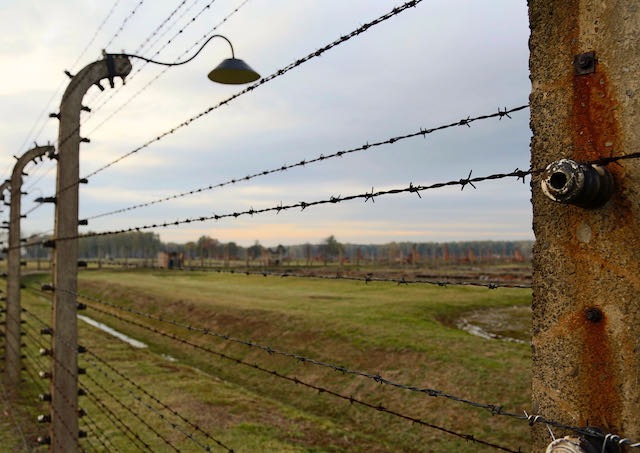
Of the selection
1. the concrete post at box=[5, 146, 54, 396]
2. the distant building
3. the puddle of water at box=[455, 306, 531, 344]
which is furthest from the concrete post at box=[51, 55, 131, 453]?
the distant building

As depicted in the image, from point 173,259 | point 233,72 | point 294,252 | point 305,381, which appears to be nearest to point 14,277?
point 305,381

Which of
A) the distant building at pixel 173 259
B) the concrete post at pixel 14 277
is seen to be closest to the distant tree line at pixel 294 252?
the distant building at pixel 173 259

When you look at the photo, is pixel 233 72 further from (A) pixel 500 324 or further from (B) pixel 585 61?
(A) pixel 500 324

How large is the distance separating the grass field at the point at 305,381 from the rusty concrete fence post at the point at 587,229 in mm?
3361

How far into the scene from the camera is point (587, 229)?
81.7 inches

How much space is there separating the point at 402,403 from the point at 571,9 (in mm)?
12956

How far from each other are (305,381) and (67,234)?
10.7 m

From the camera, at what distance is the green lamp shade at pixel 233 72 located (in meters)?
5.43

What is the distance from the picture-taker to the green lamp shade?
5.43 metres

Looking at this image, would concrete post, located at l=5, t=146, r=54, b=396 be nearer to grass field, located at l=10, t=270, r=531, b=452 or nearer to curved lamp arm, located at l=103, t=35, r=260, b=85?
grass field, located at l=10, t=270, r=531, b=452

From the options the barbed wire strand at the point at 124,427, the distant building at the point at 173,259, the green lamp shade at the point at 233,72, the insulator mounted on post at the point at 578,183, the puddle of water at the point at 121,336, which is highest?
the green lamp shade at the point at 233,72

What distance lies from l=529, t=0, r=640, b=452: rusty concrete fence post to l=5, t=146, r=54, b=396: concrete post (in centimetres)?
1266

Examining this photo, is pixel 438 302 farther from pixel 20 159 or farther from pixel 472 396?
pixel 20 159

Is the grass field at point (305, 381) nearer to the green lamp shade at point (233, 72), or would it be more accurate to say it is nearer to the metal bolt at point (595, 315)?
the green lamp shade at point (233, 72)
